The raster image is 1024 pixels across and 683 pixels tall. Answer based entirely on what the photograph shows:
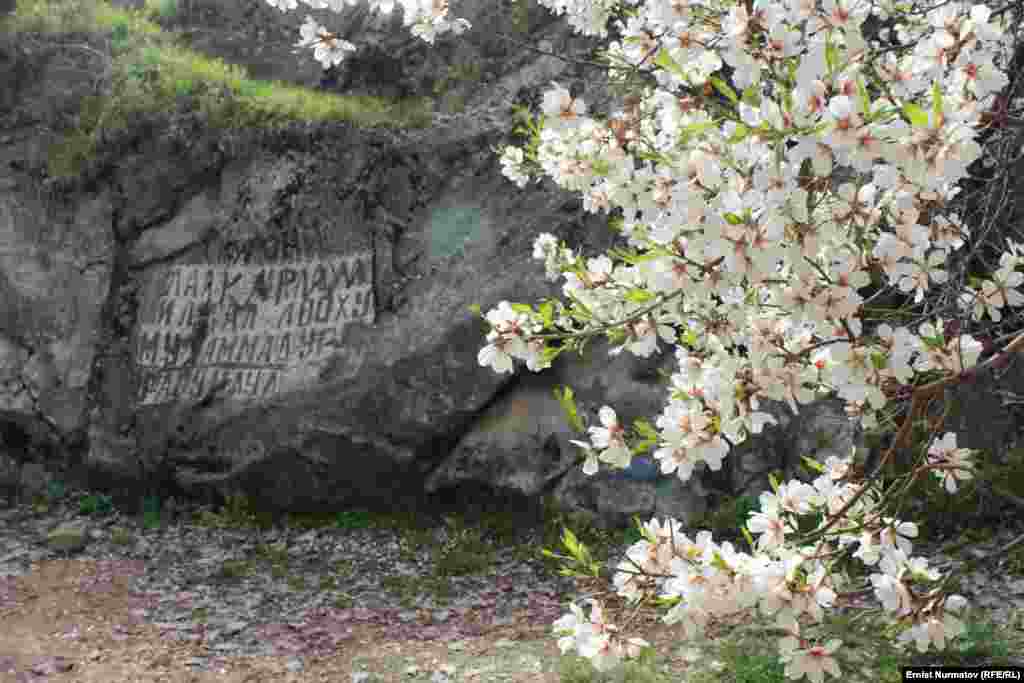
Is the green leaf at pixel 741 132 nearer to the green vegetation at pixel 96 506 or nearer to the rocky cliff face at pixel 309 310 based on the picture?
the rocky cliff face at pixel 309 310

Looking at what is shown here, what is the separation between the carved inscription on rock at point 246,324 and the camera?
7.15m

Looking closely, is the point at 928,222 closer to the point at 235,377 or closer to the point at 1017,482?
the point at 1017,482

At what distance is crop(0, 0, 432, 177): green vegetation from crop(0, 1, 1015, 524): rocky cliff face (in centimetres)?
15

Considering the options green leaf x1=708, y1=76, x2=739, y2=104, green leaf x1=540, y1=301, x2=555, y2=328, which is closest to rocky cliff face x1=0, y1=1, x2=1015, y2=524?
green leaf x1=540, y1=301, x2=555, y2=328

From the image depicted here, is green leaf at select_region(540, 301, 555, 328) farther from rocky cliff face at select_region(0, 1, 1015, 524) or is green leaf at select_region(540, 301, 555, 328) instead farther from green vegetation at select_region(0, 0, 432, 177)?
green vegetation at select_region(0, 0, 432, 177)

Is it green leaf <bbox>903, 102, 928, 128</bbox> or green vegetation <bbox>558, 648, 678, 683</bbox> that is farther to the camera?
green vegetation <bbox>558, 648, 678, 683</bbox>

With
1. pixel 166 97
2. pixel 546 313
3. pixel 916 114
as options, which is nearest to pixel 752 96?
pixel 916 114

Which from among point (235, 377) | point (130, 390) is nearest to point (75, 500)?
point (130, 390)

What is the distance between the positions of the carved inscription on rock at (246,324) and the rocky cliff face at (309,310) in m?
0.02

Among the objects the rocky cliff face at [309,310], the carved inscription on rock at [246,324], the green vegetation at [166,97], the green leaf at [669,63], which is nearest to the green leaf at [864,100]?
the green leaf at [669,63]

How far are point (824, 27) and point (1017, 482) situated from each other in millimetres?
4395

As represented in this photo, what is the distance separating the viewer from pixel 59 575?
6.50 m

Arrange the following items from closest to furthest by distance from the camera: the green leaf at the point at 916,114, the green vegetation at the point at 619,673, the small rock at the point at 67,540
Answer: the green leaf at the point at 916,114, the green vegetation at the point at 619,673, the small rock at the point at 67,540

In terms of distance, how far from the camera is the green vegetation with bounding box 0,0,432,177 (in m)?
7.91
